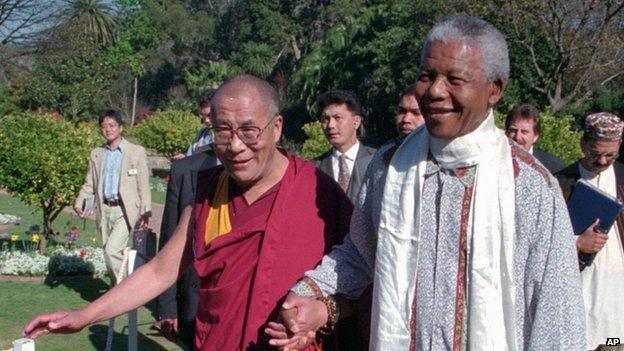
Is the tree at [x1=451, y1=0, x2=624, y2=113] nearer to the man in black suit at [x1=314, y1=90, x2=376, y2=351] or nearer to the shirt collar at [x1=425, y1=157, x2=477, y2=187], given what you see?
the man in black suit at [x1=314, y1=90, x2=376, y2=351]

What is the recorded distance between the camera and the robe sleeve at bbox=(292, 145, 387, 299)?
2812mm

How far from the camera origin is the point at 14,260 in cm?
1102

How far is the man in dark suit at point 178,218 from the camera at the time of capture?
5430 millimetres

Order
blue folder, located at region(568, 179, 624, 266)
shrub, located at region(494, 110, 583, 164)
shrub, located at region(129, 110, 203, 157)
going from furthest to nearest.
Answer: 1. shrub, located at region(129, 110, 203, 157)
2. shrub, located at region(494, 110, 583, 164)
3. blue folder, located at region(568, 179, 624, 266)

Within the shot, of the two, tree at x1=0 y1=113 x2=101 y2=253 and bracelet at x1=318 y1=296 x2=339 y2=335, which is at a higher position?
tree at x1=0 y1=113 x2=101 y2=253

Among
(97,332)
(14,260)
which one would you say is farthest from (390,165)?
(14,260)

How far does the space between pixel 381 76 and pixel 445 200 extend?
29.1 meters

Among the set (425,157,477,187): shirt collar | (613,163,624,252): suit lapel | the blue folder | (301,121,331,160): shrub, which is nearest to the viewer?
(425,157,477,187): shirt collar

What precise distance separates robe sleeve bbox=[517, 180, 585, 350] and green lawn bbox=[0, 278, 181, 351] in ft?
18.1

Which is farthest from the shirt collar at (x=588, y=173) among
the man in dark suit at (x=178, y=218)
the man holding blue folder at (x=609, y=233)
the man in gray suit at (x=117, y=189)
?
the man in gray suit at (x=117, y=189)

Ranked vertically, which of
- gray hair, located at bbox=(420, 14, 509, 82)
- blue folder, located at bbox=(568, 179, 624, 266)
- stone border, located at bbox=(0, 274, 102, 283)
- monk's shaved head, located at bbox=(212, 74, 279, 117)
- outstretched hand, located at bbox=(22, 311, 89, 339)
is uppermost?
gray hair, located at bbox=(420, 14, 509, 82)

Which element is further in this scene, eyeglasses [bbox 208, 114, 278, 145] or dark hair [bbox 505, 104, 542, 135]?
dark hair [bbox 505, 104, 542, 135]

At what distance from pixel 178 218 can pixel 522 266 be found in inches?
141

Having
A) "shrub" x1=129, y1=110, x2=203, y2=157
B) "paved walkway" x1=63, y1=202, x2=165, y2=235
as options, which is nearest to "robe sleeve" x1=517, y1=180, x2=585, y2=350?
"paved walkway" x1=63, y1=202, x2=165, y2=235
